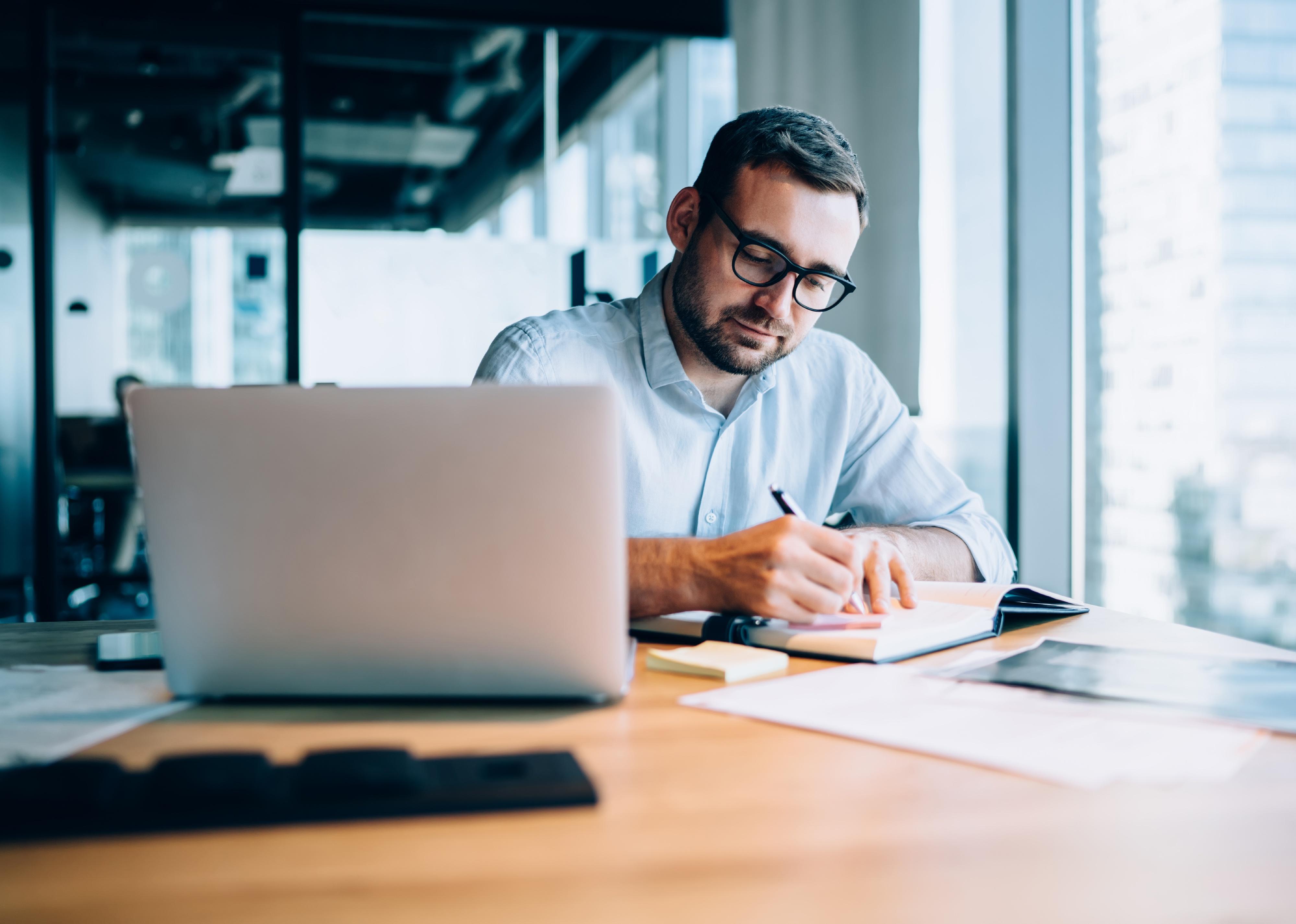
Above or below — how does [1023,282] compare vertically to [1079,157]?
below

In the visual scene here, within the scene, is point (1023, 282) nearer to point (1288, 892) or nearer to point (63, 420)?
point (1288, 892)

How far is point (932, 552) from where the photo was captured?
1423 mm

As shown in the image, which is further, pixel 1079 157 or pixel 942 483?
pixel 1079 157

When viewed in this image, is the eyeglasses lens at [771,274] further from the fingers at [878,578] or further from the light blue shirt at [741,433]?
the fingers at [878,578]

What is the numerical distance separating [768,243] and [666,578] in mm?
662

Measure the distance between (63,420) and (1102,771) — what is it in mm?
4119

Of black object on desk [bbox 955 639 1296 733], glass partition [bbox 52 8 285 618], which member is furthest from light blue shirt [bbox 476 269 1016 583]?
glass partition [bbox 52 8 285 618]

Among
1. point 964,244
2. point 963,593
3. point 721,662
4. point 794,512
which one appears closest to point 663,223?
point 964,244

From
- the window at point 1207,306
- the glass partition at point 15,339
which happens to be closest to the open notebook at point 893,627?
the window at point 1207,306

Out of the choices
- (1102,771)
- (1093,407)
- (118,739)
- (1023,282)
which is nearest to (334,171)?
(1023,282)

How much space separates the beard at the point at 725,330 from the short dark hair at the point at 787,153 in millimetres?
104

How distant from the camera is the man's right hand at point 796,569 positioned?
3.26ft

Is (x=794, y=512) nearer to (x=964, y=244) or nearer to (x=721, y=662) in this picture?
(x=721, y=662)

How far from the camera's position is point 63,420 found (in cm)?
382
